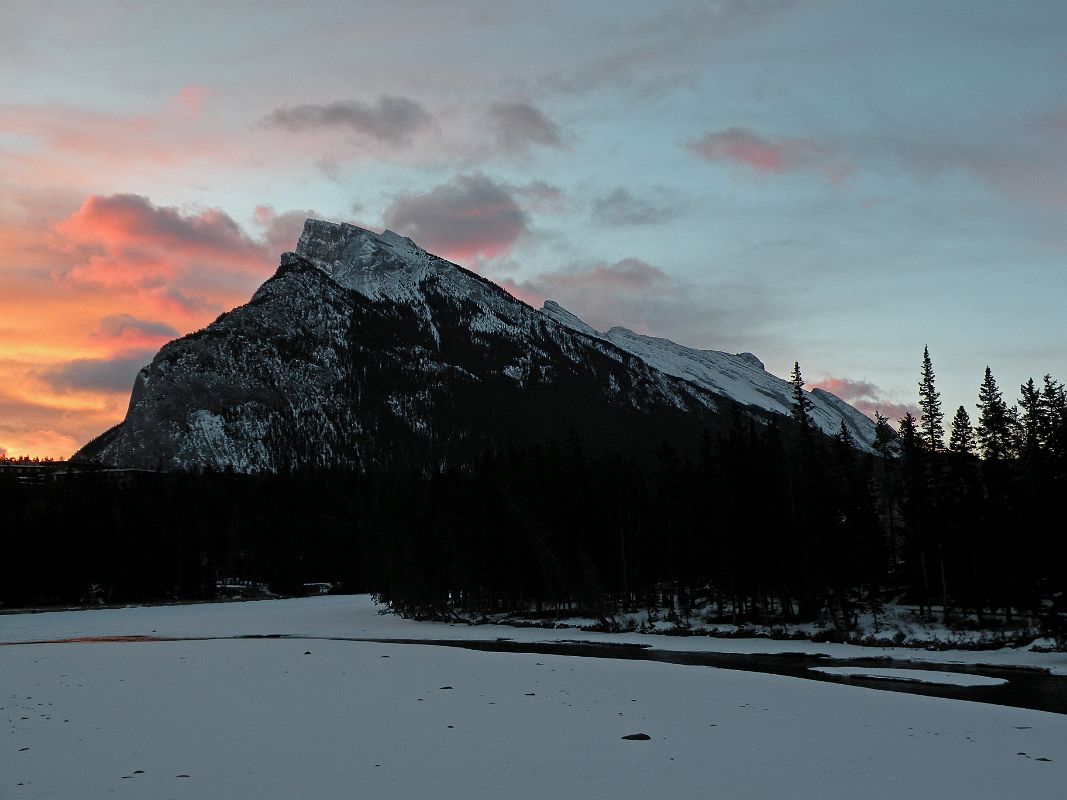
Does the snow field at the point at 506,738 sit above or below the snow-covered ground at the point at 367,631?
above

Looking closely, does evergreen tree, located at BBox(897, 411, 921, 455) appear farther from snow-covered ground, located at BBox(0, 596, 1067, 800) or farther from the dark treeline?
snow-covered ground, located at BBox(0, 596, 1067, 800)

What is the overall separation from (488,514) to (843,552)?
112 feet

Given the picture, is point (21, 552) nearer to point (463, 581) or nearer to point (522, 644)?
point (463, 581)

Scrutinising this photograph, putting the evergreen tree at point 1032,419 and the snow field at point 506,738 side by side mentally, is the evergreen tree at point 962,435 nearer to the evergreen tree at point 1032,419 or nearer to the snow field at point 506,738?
the evergreen tree at point 1032,419

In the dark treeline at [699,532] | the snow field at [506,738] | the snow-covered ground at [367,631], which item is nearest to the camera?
the snow field at [506,738]

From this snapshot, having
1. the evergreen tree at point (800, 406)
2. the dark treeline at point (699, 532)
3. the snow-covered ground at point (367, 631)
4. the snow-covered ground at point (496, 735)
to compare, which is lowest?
the snow-covered ground at point (367, 631)

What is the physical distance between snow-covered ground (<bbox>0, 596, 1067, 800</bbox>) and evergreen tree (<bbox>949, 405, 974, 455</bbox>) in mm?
36606

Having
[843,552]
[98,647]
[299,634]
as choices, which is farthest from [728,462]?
[98,647]

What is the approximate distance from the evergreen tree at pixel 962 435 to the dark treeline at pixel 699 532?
0.13 metres

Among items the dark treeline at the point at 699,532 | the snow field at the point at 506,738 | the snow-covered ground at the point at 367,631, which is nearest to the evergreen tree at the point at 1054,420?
the dark treeline at the point at 699,532

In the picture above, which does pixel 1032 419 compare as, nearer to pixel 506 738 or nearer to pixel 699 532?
pixel 699 532

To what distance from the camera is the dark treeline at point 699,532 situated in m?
55.2

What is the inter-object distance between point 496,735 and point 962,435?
169ft

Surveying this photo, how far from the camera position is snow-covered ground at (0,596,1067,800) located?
13516 millimetres
